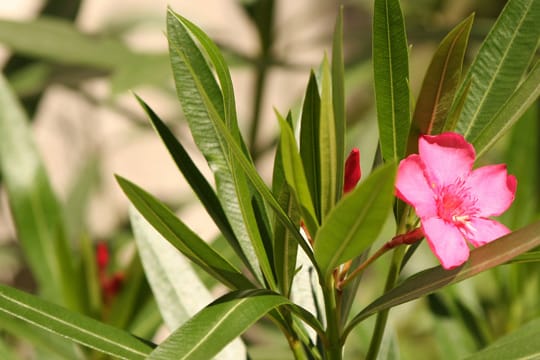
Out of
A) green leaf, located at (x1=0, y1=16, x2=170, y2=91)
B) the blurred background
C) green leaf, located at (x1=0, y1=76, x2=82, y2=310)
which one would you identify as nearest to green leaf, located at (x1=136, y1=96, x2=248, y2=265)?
the blurred background

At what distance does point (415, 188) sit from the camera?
0.48 metres

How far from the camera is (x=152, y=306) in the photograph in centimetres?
89

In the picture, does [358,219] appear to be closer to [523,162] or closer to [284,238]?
[284,238]

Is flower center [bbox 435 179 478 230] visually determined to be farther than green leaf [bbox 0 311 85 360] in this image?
No

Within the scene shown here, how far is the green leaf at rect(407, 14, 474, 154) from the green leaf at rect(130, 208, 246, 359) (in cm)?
24

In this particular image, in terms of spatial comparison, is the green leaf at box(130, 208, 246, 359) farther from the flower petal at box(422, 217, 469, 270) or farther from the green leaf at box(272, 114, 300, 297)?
the flower petal at box(422, 217, 469, 270)

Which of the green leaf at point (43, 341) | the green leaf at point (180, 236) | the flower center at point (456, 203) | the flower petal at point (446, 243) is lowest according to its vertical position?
the green leaf at point (43, 341)

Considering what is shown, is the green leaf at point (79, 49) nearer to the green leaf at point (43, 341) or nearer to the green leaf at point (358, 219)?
the green leaf at point (43, 341)

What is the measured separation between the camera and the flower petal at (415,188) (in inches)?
18.6

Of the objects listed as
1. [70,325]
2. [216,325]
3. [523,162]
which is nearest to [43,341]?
[70,325]

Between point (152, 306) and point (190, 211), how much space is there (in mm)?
1186

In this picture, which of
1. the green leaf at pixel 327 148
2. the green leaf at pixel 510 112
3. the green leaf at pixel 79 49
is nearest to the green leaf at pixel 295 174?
the green leaf at pixel 327 148

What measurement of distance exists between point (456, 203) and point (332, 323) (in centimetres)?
11

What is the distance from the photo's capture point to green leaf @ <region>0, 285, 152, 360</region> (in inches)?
20.3
